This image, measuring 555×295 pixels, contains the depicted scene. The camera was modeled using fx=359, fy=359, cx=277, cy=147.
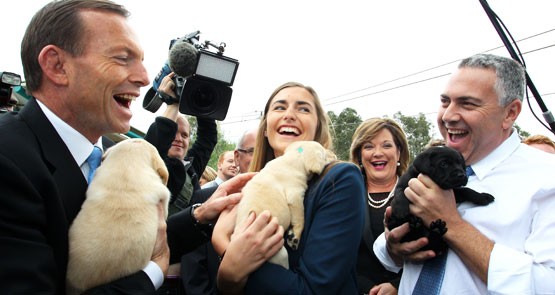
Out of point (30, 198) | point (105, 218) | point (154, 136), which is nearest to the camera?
point (30, 198)

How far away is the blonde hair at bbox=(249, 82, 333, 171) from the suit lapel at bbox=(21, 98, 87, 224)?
4.47 ft

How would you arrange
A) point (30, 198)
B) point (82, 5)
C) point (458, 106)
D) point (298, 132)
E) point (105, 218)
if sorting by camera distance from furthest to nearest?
point (298, 132)
point (458, 106)
point (82, 5)
point (105, 218)
point (30, 198)

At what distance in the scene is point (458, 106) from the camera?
2291 mm

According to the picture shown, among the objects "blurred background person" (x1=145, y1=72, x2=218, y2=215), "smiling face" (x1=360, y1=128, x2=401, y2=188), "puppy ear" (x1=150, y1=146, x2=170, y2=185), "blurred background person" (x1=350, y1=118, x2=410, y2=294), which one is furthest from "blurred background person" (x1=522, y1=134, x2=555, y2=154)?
"puppy ear" (x1=150, y1=146, x2=170, y2=185)

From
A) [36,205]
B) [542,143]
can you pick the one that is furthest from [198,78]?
[542,143]

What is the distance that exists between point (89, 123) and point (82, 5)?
0.59 m

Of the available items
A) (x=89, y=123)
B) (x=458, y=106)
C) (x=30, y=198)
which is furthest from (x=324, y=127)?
(x=30, y=198)

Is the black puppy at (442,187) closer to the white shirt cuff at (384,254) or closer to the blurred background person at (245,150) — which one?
the white shirt cuff at (384,254)

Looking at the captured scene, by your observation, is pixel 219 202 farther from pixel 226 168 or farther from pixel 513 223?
pixel 226 168

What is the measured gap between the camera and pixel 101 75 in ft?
5.85

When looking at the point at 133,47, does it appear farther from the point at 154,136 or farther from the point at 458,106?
the point at 458,106

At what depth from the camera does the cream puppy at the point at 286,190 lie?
1936 millimetres

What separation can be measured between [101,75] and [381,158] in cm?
307

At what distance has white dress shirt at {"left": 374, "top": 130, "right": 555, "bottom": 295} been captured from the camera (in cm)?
176
